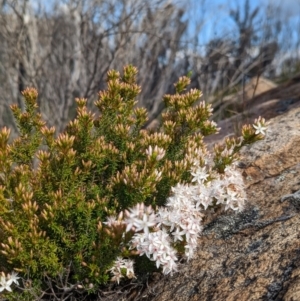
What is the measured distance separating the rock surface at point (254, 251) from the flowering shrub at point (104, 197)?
0.15 metres

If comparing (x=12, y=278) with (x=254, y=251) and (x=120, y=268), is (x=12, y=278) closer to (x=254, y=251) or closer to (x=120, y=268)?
(x=120, y=268)

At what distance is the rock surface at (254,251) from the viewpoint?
8.00 feet

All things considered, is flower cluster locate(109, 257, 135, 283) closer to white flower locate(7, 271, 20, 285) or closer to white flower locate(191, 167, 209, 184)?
white flower locate(7, 271, 20, 285)

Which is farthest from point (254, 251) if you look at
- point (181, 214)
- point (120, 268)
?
point (120, 268)

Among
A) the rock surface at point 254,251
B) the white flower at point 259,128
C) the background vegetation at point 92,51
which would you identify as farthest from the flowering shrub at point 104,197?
the background vegetation at point 92,51

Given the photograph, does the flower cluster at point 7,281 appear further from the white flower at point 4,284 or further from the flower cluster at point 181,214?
the flower cluster at point 181,214

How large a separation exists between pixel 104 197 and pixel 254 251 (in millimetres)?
874

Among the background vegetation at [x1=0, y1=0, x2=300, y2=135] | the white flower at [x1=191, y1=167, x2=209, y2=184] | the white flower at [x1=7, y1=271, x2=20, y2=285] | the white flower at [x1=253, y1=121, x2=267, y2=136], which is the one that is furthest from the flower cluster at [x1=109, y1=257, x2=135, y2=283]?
the background vegetation at [x1=0, y1=0, x2=300, y2=135]

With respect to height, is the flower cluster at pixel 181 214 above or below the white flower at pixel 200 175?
below

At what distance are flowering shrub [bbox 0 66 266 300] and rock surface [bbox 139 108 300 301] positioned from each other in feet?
0.48

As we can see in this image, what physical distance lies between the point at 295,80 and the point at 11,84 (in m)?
4.36

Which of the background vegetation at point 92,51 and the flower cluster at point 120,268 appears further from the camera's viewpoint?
the background vegetation at point 92,51

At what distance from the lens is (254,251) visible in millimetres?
2727

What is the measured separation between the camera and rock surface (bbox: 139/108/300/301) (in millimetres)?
2438
